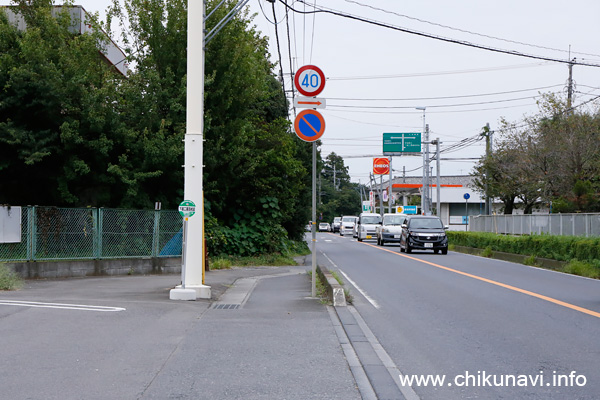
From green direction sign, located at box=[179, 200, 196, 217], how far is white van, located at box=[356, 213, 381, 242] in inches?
1493

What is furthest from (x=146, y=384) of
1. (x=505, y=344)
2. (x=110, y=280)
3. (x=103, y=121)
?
(x=103, y=121)

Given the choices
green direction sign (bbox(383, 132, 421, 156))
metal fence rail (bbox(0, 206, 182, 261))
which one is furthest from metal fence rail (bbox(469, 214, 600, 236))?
metal fence rail (bbox(0, 206, 182, 261))

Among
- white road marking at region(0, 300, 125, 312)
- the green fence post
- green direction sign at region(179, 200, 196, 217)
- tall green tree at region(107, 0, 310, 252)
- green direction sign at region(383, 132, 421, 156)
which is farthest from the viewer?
green direction sign at region(383, 132, 421, 156)

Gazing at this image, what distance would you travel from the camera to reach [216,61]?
20.9 metres

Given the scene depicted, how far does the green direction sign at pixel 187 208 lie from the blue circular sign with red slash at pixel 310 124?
92.4 inches

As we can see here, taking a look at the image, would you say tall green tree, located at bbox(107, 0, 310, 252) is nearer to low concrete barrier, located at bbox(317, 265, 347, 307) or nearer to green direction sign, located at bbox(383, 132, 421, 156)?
low concrete barrier, located at bbox(317, 265, 347, 307)

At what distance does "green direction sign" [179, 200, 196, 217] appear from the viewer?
37.8ft

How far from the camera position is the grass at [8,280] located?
13078 millimetres

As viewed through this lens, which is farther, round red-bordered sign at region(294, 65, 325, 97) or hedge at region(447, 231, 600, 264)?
hedge at region(447, 231, 600, 264)

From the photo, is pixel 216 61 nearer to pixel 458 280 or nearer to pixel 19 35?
pixel 19 35

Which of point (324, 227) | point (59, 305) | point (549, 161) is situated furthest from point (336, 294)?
point (324, 227)

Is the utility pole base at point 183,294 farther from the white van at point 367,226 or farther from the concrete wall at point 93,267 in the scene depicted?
the white van at point 367,226

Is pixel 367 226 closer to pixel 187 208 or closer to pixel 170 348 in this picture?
pixel 187 208

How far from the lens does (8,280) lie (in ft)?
43.4
